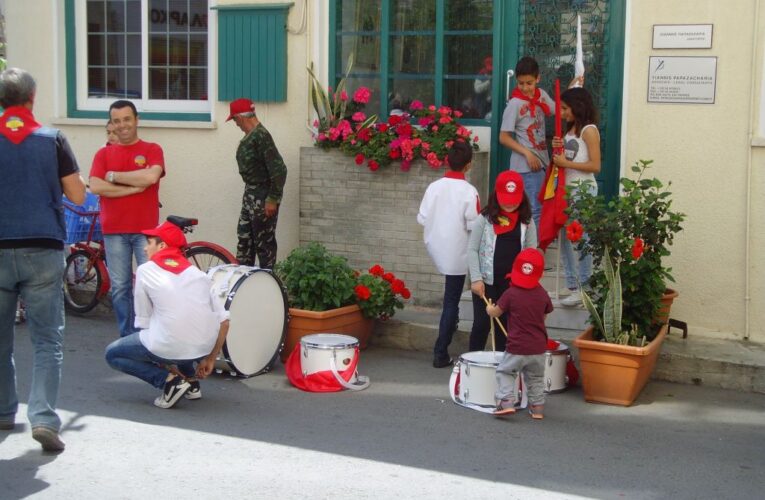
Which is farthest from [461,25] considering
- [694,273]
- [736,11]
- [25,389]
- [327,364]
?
[25,389]

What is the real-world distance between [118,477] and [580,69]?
4768 millimetres

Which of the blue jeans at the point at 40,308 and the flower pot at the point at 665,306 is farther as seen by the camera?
the flower pot at the point at 665,306

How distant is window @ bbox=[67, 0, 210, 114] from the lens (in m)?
10.5

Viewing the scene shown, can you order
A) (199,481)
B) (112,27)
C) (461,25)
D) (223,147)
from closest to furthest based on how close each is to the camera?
(199,481), (461,25), (223,147), (112,27)

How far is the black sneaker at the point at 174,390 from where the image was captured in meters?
6.53

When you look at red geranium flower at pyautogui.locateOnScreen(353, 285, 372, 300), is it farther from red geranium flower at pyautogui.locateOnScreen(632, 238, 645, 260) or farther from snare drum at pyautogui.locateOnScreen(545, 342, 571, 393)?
red geranium flower at pyautogui.locateOnScreen(632, 238, 645, 260)

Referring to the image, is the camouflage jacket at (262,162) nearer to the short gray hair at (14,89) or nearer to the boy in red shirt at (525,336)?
the boy in red shirt at (525,336)

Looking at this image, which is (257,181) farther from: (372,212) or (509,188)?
(509,188)

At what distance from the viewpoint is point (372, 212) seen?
29.9 ft

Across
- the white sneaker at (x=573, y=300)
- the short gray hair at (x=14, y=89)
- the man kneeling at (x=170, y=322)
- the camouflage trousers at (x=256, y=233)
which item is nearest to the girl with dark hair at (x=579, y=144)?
the white sneaker at (x=573, y=300)

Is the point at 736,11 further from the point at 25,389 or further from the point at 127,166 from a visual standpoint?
the point at 25,389

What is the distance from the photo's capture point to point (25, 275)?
5.55m

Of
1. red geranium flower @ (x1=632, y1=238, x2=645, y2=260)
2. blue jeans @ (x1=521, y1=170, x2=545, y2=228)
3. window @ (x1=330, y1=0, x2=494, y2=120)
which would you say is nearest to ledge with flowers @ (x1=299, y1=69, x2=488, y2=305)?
window @ (x1=330, y1=0, x2=494, y2=120)

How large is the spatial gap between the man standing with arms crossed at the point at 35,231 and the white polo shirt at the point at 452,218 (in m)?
2.81
